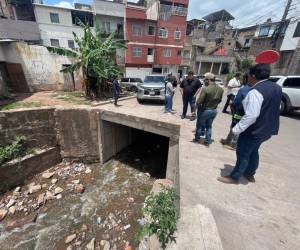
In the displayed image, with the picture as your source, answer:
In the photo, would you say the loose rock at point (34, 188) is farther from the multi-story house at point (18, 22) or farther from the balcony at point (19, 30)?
the balcony at point (19, 30)

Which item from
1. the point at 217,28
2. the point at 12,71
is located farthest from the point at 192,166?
the point at 217,28

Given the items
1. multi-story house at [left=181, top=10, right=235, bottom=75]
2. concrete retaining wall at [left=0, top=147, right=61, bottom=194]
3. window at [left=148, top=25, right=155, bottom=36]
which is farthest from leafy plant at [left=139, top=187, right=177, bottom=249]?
multi-story house at [left=181, top=10, right=235, bottom=75]

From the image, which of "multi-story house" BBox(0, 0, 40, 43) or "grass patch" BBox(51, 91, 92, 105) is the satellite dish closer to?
"grass patch" BBox(51, 91, 92, 105)

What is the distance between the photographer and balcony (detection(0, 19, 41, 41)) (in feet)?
58.7

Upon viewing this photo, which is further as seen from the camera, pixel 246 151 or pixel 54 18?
pixel 54 18

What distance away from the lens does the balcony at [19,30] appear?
58.7 feet

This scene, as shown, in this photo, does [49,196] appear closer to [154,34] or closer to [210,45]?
[154,34]

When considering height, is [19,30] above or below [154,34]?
below

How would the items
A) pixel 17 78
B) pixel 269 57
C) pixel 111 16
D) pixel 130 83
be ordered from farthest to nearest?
pixel 111 16, pixel 130 83, pixel 17 78, pixel 269 57

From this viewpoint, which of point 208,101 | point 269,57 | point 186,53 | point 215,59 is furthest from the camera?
point 215,59

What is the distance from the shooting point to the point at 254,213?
2566 mm

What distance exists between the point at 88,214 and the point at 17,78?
11083mm

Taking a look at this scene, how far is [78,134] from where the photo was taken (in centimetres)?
830

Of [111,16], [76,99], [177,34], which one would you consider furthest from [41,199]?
[177,34]
